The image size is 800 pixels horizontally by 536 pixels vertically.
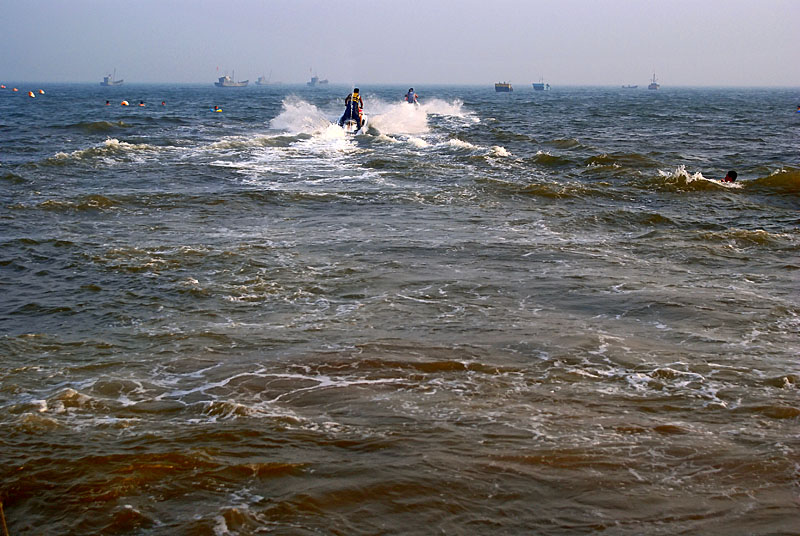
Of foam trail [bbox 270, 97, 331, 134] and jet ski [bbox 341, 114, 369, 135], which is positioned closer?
jet ski [bbox 341, 114, 369, 135]

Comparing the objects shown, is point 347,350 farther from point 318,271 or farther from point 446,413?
point 318,271

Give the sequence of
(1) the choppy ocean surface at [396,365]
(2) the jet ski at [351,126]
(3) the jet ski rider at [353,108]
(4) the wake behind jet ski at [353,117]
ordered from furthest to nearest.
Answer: (2) the jet ski at [351,126]
(4) the wake behind jet ski at [353,117]
(3) the jet ski rider at [353,108]
(1) the choppy ocean surface at [396,365]

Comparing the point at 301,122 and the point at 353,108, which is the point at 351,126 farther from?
the point at 301,122

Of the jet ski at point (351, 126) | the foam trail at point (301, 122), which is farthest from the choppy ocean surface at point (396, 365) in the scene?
the foam trail at point (301, 122)

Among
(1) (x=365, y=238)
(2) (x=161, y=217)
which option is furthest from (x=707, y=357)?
(2) (x=161, y=217)

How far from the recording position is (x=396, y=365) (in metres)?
7.33

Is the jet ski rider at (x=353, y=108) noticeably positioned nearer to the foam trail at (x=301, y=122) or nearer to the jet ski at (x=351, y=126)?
the jet ski at (x=351, y=126)

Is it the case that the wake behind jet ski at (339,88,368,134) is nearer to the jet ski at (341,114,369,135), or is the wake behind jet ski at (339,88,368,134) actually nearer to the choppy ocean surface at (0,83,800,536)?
the jet ski at (341,114,369,135)

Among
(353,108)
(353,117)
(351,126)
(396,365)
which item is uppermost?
(353,108)

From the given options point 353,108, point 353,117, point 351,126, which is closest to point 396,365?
point 353,108

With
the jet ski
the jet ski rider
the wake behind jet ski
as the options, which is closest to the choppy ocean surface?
the jet ski rider

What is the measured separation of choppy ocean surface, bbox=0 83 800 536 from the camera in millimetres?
4953

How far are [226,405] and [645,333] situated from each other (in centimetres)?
472

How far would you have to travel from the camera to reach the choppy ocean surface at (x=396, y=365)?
16.3ft
